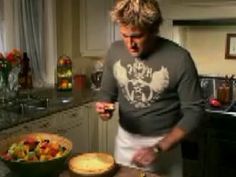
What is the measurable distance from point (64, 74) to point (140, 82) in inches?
68.9

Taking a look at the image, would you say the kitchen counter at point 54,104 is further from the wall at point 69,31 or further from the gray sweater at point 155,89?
the gray sweater at point 155,89

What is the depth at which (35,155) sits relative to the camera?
4.37 feet

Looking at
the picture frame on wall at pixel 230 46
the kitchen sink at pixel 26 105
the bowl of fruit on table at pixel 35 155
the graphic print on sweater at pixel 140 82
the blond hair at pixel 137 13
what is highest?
the blond hair at pixel 137 13

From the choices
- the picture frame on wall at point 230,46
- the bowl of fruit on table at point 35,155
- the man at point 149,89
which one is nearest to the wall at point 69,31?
the picture frame on wall at point 230,46

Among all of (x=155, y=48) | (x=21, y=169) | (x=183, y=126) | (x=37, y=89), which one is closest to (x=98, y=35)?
(x=37, y=89)

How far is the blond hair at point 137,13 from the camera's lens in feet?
5.03

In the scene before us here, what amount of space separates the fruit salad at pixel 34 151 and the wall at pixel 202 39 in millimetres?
1821

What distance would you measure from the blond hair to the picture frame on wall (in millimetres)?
1691

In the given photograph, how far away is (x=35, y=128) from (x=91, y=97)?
0.71 m

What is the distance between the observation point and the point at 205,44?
323 cm

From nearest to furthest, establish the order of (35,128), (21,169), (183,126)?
(21,169), (183,126), (35,128)

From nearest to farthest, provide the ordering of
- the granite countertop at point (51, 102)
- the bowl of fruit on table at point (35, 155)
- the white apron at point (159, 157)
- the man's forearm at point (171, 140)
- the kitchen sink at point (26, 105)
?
the bowl of fruit on table at point (35, 155) → the man's forearm at point (171, 140) → the white apron at point (159, 157) → the granite countertop at point (51, 102) → the kitchen sink at point (26, 105)

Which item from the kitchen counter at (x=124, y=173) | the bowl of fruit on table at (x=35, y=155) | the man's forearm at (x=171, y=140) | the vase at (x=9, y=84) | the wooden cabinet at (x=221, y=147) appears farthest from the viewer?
the vase at (x=9, y=84)

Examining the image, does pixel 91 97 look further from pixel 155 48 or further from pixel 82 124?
pixel 155 48
